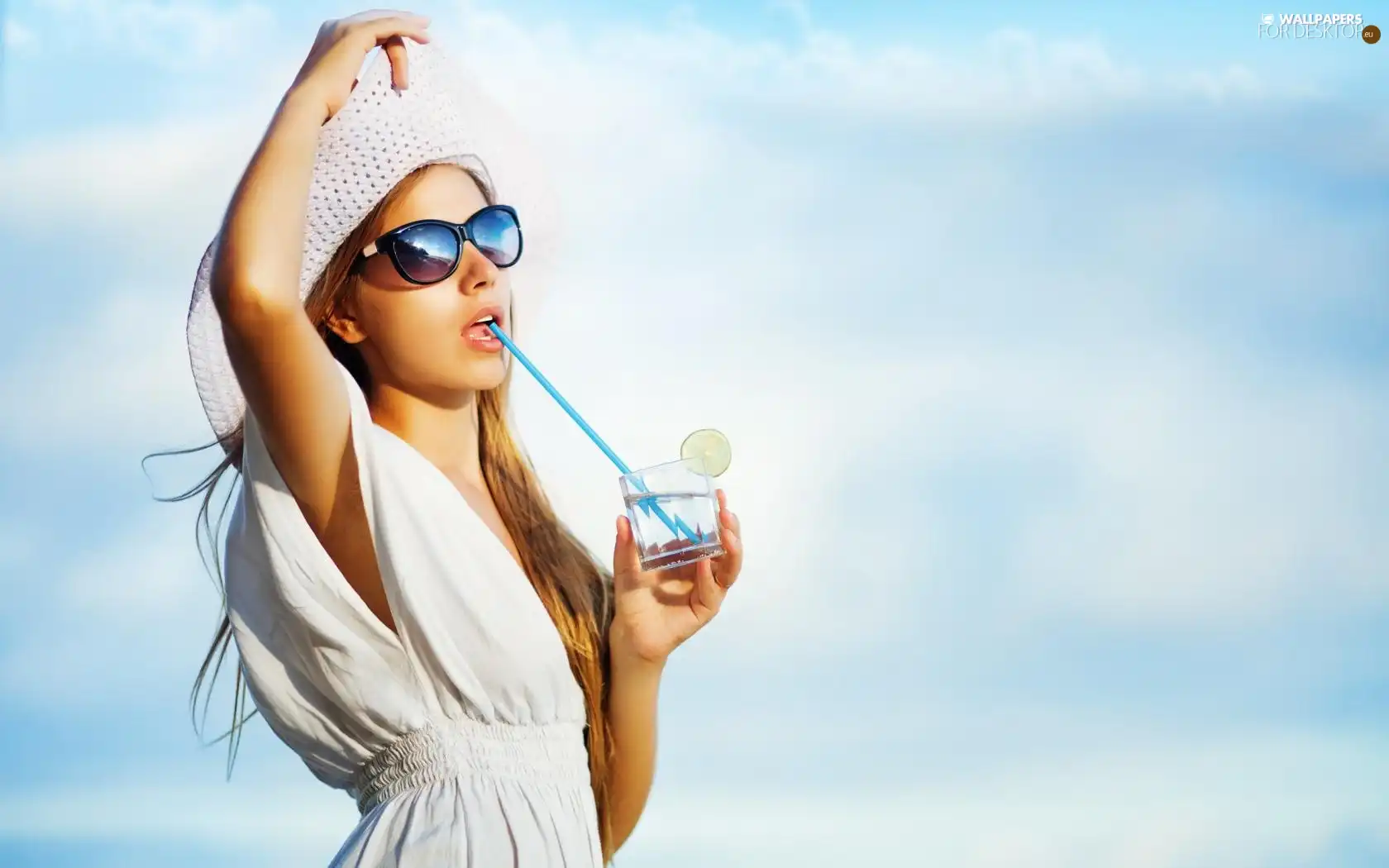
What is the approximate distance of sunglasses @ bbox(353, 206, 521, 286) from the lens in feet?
8.39

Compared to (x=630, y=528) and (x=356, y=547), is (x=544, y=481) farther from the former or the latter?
(x=356, y=547)

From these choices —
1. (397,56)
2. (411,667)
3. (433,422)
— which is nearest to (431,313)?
(433,422)

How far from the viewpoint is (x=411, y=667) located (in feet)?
7.79

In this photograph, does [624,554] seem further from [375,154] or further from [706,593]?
[375,154]

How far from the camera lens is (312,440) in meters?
2.30

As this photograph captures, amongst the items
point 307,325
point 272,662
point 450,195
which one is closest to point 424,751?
point 272,662

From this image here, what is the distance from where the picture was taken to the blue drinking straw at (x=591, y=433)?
2.55 m

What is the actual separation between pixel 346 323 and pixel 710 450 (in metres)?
0.62

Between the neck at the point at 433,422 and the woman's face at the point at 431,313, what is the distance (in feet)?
0.07

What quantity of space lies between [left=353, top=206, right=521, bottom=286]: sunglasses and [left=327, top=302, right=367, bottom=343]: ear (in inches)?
2.9

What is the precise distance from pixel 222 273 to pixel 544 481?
0.97m

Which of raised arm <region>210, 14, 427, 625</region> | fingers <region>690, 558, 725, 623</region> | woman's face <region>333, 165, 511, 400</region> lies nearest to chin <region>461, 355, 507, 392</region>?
woman's face <region>333, 165, 511, 400</region>

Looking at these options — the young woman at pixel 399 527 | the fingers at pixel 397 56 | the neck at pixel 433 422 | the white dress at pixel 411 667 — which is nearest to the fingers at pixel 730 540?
the young woman at pixel 399 527

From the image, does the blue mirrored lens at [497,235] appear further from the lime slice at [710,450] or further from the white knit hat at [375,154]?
the lime slice at [710,450]
